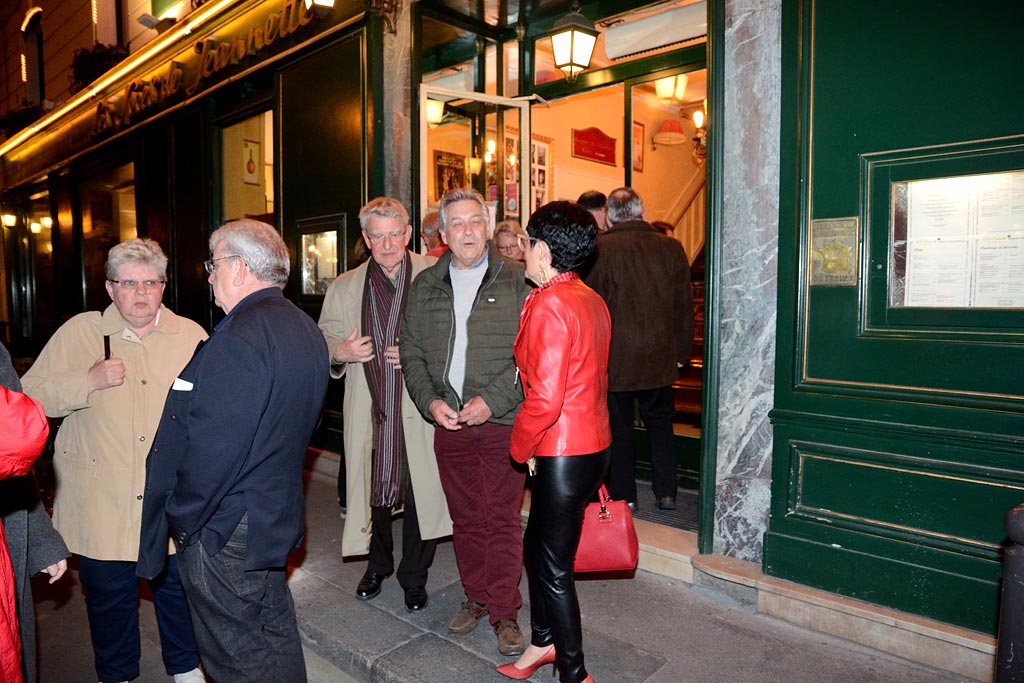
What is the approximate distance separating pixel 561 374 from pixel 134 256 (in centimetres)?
193

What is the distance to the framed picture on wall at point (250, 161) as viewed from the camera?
27.2ft

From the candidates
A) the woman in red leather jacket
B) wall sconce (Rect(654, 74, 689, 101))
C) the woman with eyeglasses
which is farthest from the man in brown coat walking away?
wall sconce (Rect(654, 74, 689, 101))

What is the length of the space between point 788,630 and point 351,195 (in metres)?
5.01

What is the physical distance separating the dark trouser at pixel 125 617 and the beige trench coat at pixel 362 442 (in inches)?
36.6

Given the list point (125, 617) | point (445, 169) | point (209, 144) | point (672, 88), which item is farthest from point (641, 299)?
point (209, 144)

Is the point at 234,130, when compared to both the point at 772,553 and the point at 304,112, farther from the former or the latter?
the point at 772,553

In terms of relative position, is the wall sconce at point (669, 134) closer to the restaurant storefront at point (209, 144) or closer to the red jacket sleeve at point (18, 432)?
the restaurant storefront at point (209, 144)

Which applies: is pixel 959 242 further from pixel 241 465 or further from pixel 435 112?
pixel 435 112

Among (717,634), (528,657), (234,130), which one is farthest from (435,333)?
(234,130)

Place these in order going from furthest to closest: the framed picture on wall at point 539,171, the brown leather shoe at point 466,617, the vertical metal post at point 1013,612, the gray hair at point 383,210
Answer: the framed picture on wall at point 539,171 < the gray hair at point 383,210 < the brown leather shoe at point 466,617 < the vertical metal post at point 1013,612

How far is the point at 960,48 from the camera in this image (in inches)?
121

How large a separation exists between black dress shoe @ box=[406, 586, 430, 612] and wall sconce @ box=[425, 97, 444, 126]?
4.33 m

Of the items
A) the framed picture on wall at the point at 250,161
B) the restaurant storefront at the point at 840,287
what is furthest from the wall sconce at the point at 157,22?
the restaurant storefront at the point at 840,287

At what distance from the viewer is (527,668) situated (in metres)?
3.10
